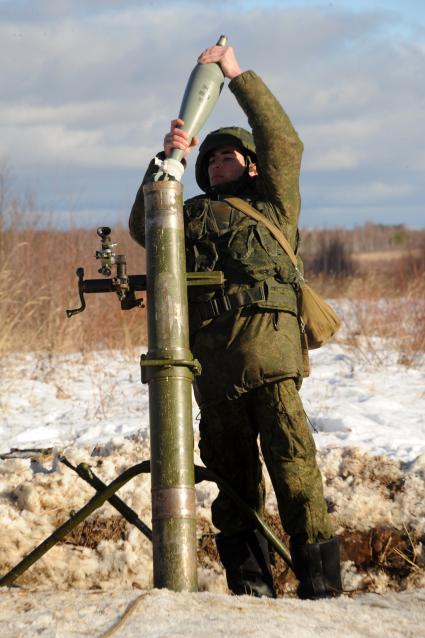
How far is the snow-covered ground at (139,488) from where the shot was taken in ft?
10.7

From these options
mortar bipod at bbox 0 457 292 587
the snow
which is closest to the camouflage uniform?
mortar bipod at bbox 0 457 292 587

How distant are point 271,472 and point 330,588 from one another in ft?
1.77

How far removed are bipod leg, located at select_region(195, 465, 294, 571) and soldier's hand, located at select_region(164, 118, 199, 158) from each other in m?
1.29

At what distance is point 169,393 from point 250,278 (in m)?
0.69

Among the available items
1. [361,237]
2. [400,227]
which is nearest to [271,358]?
[361,237]

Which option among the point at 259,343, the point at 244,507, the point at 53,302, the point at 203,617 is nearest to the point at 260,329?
the point at 259,343

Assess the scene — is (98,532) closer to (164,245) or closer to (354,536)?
(354,536)

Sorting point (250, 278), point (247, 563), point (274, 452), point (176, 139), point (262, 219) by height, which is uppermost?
point (176, 139)

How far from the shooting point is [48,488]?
19.1 feet

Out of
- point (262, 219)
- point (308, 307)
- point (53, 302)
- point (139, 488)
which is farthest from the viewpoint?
point (53, 302)

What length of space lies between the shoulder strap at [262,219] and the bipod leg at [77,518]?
1.07 metres

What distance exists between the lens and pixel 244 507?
4.31m

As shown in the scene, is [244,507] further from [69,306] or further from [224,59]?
[69,306]

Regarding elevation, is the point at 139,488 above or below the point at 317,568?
above
